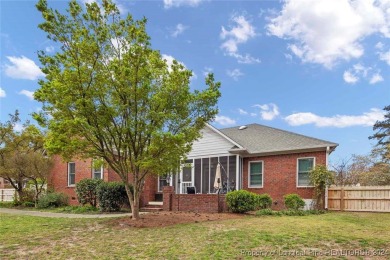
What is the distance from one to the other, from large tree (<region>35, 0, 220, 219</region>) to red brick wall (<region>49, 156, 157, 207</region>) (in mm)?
9066

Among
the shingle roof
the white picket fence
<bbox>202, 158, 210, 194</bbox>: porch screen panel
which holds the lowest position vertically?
the white picket fence

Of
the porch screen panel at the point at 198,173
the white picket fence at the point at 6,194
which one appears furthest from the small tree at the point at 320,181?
the white picket fence at the point at 6,194

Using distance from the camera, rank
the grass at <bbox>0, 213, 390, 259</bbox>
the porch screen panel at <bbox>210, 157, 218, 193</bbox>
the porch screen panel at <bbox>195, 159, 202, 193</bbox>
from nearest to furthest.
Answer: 1. the grass at <bbox>0, 213, 390, 259</bbox>
2. the porch screen panel at <bbox>210, 157, 218, 193</bbox>
3. the porch screen panel at <bbox>195, 159, 202, 193</bbox>

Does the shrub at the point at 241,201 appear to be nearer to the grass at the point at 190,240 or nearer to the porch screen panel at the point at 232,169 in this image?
the grass at the point at 190,240

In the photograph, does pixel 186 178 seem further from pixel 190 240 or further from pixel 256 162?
pixel 190 240

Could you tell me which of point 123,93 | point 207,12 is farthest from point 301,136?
point 123,93

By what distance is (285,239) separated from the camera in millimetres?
8109

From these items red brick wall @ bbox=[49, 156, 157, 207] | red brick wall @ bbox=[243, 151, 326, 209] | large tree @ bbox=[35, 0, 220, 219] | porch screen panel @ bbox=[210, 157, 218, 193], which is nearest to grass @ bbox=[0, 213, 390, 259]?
large tree @ bbox=[35, 0, 220, 219]

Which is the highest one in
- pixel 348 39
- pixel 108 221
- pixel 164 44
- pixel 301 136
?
pixel 348 39

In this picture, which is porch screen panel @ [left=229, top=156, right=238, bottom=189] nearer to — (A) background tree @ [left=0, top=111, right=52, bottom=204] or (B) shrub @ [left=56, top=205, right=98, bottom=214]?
(B) shrub @ [left=56, top=205, right=98, bottom=214]

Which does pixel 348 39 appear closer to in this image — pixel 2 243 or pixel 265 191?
pixel 265 191

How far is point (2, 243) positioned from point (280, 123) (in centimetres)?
1928

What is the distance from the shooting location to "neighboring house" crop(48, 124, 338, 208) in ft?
55.9

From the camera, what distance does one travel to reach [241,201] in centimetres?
1418
